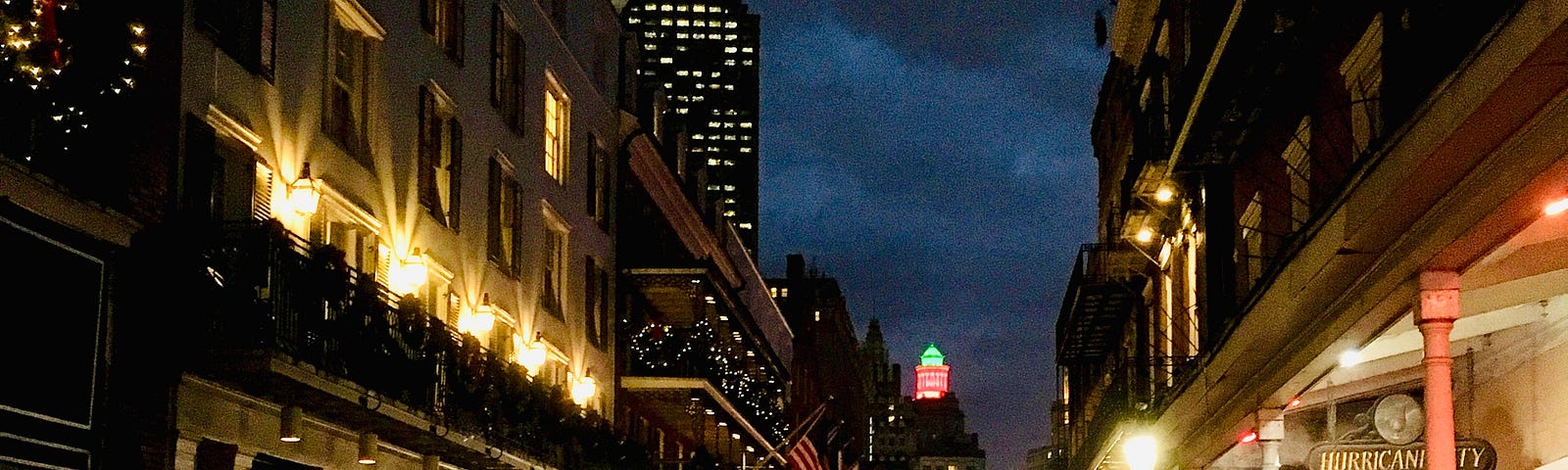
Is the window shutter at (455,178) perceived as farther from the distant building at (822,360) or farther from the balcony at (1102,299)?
the distant building at (822,360)

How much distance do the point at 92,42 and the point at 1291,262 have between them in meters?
9.58

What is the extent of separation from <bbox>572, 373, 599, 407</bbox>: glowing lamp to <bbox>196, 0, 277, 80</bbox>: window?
1822 centimetres

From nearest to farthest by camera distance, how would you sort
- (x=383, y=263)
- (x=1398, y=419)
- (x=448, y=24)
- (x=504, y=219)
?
(x=1398, y=419), (x=383, y=263), (x=448, y=24), (x=504, y=219)

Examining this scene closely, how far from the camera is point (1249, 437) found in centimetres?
1959

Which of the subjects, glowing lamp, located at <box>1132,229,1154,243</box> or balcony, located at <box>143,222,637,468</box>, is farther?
glowing lamp, located at <box>1132,229,1154,243</box>

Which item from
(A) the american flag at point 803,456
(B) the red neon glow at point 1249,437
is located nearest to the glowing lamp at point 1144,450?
(B) the red neon glow at point 1249,437

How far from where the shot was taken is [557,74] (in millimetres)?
38562

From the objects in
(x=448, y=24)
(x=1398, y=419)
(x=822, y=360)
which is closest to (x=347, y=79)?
(x=448, y=24)

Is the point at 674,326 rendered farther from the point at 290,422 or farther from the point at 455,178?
the point at 290,422

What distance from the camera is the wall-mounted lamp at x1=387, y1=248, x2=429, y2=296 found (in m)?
26.3

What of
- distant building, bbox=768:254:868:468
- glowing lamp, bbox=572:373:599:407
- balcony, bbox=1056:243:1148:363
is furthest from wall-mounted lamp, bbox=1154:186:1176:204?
distant building, bbox=768:254:868:468

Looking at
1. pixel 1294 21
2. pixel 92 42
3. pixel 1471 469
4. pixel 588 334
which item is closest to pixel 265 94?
pixel 92 42

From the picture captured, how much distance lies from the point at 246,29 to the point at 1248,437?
10.8m

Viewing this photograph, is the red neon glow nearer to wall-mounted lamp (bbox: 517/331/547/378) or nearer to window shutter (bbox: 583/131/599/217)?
wall-mounted lamp (bbox: 517/331/547/378)
